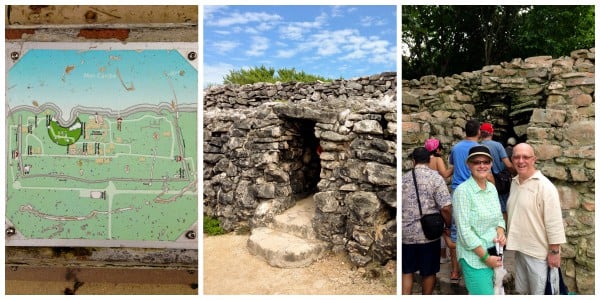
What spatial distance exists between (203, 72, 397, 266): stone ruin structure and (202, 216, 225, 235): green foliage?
96 millimetres

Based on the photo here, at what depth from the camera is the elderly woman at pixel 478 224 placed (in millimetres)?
2365

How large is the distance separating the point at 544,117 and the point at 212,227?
4.27 m

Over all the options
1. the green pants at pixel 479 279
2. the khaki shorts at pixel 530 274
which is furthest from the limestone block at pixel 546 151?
the green pants at pixel 479 279

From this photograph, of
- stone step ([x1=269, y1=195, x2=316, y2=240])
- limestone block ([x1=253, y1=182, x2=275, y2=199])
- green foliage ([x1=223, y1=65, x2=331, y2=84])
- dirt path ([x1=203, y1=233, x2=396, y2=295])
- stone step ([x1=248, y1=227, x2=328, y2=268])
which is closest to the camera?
dirt path ([x1=203, y1=233, x2=396, y2=295])

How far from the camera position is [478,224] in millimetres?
2377

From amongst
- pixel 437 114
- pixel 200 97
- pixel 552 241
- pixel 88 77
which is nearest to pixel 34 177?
pixel 88 77

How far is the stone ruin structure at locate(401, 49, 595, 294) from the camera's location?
2.83m

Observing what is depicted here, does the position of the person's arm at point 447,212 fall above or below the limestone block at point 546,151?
below

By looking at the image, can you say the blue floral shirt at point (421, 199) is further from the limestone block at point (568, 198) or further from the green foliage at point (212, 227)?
the green foliage at point (212, 227)

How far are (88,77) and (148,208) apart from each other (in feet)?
3.27

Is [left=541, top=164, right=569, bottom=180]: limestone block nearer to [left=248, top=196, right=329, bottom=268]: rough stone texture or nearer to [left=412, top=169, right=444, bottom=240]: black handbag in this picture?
[left=412, top=169, right=444, bottom=240]: black handbag

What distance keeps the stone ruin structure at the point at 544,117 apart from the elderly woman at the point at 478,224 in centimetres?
88

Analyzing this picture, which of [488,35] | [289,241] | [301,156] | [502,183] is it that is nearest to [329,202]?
[289,241]

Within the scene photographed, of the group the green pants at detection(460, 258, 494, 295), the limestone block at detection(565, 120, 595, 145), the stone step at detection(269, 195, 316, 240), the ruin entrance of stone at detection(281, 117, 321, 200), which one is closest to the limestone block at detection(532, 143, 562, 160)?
the limestone block at detection(565, 120, 595, 145)
